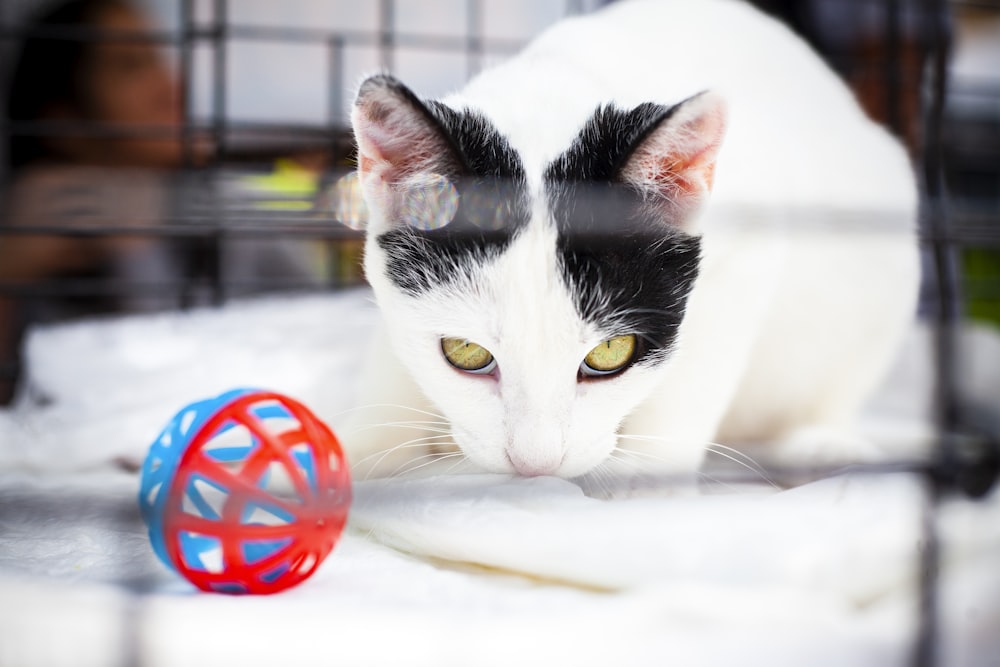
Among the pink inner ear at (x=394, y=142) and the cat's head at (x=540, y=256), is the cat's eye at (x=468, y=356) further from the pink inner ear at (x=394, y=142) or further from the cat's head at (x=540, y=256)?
the pink inner ear at (x=394, y=142)

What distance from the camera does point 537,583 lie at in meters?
0.63

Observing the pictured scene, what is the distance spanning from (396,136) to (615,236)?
0.71 ft

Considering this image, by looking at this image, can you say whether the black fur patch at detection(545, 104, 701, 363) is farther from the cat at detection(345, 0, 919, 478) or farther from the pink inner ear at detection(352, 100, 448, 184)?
the pink inner ear at detection(352, 100, 448, 184)

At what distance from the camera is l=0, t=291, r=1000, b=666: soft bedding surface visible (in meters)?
0.51

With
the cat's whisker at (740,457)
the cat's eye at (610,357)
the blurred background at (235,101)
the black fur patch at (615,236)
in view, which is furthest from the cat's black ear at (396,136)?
the blurred background at (235,101)

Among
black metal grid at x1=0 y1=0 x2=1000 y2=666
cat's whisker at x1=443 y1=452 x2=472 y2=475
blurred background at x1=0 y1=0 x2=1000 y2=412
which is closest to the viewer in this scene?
black metal grid at x1=0 y1=0 x2=1000 y2=666

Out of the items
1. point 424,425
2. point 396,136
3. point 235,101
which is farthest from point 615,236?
point 235,101

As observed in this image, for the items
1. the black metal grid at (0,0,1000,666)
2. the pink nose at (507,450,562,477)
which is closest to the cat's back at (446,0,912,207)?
the black metal grid at (0,0,1000,666)

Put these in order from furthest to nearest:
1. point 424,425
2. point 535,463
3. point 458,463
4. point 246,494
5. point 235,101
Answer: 1. point 235,101
2. point 424,425
3. point 458,463
4. point 535,463
5. point 246,494

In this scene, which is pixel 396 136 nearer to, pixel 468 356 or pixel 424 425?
pixel 468 356

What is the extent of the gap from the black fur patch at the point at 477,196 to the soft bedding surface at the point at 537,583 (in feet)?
0.69

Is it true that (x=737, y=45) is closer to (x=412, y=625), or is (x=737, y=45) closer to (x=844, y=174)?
(x=844, y=174)

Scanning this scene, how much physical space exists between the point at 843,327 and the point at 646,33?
49cm

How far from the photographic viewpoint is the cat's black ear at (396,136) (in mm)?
627
